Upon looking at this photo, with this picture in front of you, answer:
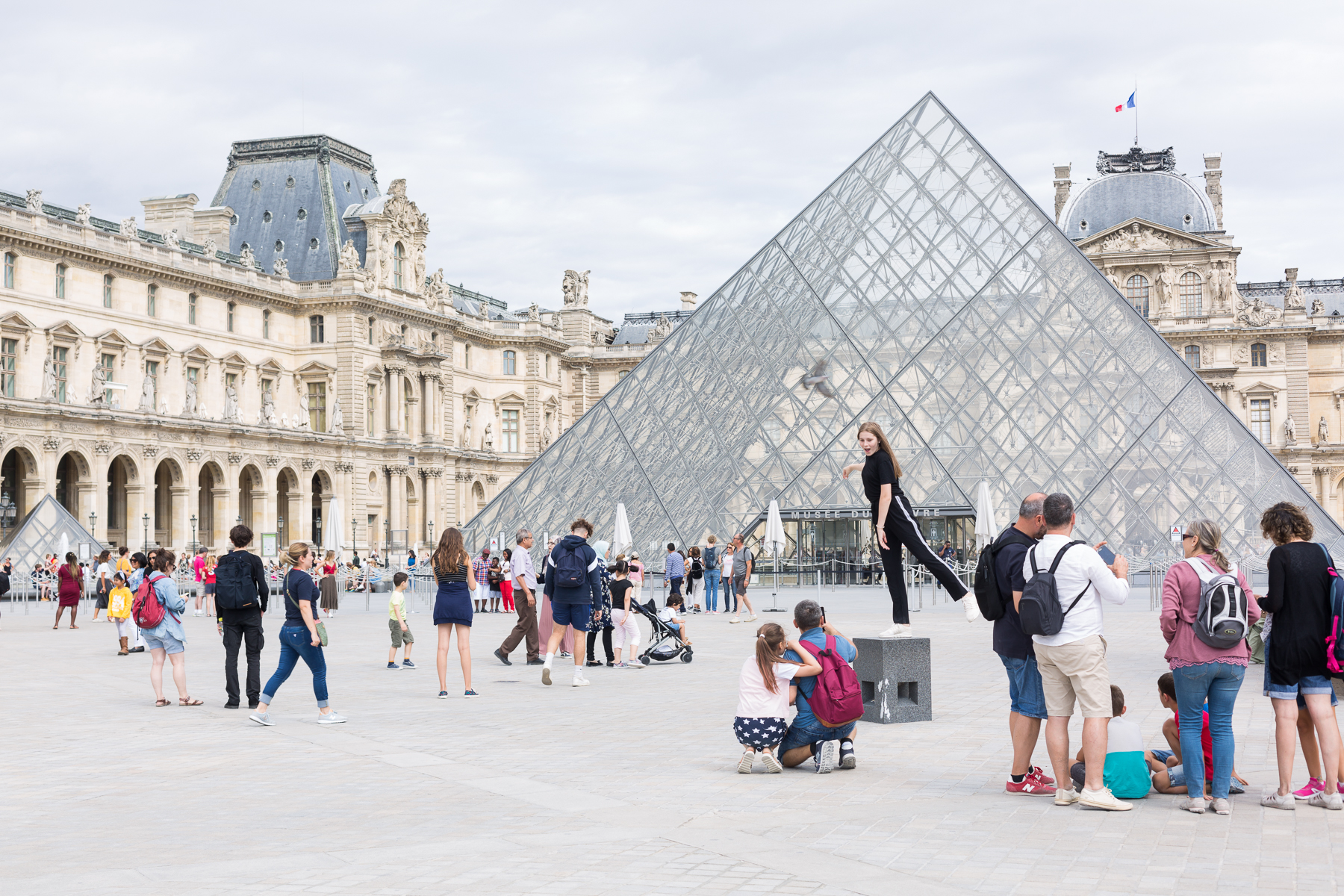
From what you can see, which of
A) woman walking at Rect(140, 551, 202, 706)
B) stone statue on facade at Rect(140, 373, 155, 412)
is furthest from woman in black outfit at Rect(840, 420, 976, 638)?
stone statue on facade at Rect(140, 373, 155, 412)

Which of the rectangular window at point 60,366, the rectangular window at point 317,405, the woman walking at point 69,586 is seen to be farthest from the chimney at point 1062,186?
the woman walking at point 69,586

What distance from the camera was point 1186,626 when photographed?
6094 millimetres

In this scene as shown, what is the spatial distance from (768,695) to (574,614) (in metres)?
4.62

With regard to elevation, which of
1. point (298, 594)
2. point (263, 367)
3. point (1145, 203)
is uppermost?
point (1145, 203)

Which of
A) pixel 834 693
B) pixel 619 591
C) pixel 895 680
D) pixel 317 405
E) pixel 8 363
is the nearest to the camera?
pixel 834 693

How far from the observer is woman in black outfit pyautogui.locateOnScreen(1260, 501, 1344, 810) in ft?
19.8

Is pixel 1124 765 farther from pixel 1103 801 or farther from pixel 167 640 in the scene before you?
pixel 167 640

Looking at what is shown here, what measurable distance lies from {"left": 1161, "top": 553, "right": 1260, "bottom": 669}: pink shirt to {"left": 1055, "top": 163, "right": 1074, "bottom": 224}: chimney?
63922 mm

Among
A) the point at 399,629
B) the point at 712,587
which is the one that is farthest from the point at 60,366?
the point at 399,629

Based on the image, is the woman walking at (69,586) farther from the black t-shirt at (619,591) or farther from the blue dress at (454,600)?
the blue dress at (454,600)

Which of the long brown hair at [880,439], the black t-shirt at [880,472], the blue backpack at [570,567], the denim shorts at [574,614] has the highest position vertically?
the long brown hair at [880,439]

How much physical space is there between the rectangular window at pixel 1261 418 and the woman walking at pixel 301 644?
188ft

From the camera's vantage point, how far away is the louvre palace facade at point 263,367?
131 feet

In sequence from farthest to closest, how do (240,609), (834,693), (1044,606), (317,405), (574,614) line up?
1. (317,405)
2. (574,614)
3. (240,609)
4. (834,693)
5. (1044,606)
